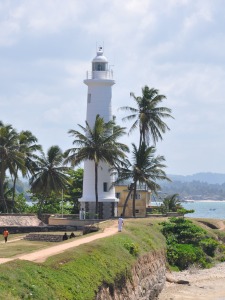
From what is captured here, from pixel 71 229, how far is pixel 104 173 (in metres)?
7.41

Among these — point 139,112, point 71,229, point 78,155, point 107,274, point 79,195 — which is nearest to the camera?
point 107,274

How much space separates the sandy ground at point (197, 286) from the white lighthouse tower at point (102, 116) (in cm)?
1377

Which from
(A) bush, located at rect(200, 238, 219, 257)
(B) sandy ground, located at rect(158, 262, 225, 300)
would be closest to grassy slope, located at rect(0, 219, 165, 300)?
(B) sandy ground, located at rect(158, 262, 225, 300)

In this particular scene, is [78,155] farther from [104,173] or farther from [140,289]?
[140,289]

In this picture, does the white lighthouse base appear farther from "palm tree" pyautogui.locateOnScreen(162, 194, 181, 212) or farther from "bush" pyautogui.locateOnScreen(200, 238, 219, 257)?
"palm tree" pyautogui.locateOnScreen(162, 194, 181, 212)

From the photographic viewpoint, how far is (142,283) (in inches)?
1313

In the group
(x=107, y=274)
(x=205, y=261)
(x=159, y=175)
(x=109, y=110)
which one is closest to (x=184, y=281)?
(x=205, y=261)

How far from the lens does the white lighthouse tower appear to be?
57625mm

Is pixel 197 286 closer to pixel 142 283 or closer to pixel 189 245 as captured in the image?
pixel 142 283

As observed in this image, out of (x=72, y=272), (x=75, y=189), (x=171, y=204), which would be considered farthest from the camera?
(x=75, y=189)

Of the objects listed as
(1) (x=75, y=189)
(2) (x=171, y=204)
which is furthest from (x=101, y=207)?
(1) (x=75, y=189)

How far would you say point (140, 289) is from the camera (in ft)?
107

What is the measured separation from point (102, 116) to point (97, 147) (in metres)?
3.89

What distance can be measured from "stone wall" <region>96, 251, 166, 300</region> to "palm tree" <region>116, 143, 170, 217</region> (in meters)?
14.6
